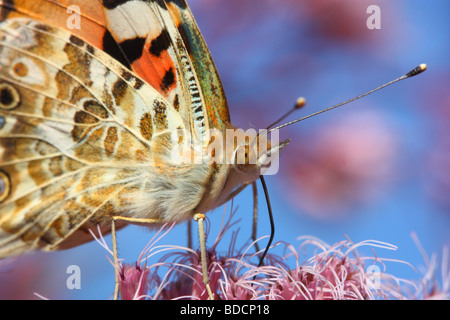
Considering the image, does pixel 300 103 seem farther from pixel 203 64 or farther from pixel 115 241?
pixel 115 241

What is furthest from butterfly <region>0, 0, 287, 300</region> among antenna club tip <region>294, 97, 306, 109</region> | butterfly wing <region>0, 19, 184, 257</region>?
antenna club tip <region>294, 97, 306, 109</region>

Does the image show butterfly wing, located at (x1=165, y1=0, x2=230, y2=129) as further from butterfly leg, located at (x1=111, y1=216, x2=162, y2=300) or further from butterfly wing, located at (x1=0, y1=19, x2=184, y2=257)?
butterfly leg, located at (x1=111, y1=216, x2=162, y2=300)

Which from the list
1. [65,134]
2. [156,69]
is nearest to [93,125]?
→ [65,134]

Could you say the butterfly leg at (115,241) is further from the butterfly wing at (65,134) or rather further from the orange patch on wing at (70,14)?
the orange patch on wing at (70,14)

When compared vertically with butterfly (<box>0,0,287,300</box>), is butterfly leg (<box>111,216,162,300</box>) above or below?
below

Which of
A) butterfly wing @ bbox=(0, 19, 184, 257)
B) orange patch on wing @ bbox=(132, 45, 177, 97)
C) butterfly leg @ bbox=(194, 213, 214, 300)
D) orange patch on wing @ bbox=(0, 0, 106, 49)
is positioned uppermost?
orange patch on wing @ bbox=(0, 0, 106, 49)

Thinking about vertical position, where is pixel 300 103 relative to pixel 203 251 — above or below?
above

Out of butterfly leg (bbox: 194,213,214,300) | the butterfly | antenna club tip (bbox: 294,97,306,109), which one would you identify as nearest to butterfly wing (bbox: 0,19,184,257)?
the butterfly
